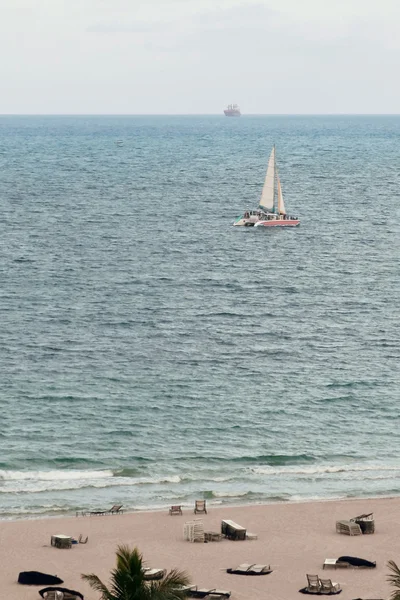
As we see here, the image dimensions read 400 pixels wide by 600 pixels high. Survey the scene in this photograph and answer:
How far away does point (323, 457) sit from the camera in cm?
6456

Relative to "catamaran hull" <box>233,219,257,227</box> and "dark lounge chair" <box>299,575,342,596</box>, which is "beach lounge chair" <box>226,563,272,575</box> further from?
"catamaran hull" <box>233,219,257,227</box>

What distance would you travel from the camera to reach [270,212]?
15825cm

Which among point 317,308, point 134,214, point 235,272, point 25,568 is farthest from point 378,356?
point 134,214

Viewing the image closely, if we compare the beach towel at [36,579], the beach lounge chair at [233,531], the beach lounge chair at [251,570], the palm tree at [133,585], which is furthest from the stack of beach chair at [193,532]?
the palm tree at [133,585]

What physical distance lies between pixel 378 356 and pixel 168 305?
69.2 ft

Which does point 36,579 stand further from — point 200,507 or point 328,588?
point 200,507

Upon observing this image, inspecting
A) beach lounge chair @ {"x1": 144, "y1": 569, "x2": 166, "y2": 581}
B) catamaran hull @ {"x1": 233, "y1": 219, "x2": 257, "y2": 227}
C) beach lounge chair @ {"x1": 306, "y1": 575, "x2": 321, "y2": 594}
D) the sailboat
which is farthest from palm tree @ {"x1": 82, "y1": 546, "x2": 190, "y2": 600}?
catamaran hull @ {"x1": 233, "y1": 219, "x2": 257, "y2": 227}

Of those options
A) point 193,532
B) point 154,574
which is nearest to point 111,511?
point 193,532

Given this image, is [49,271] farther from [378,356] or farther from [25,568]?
[25,568]

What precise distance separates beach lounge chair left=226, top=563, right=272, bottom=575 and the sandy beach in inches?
9.9

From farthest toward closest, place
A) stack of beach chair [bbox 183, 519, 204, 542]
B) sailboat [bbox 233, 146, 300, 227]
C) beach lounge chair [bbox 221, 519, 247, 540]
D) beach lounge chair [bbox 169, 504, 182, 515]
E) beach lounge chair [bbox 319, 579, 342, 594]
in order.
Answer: sailboat [bbox 233, 146, 300, 227]
beach lounge chair [bbox 169, 504, 182, 515]
beach lounge chair [bbox 221, 519, 247, 540]
stack of beach chair [bbox 183, 519, 204, 542]
beach lounge chair [bbox 319, 579, 342, 594]

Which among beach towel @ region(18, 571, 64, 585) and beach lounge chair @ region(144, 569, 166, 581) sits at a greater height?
beach lounge chair @ region(144, 569, 166, 581)

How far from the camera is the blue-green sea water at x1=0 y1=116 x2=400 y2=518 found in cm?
6156

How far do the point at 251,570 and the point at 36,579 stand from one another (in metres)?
8.40
